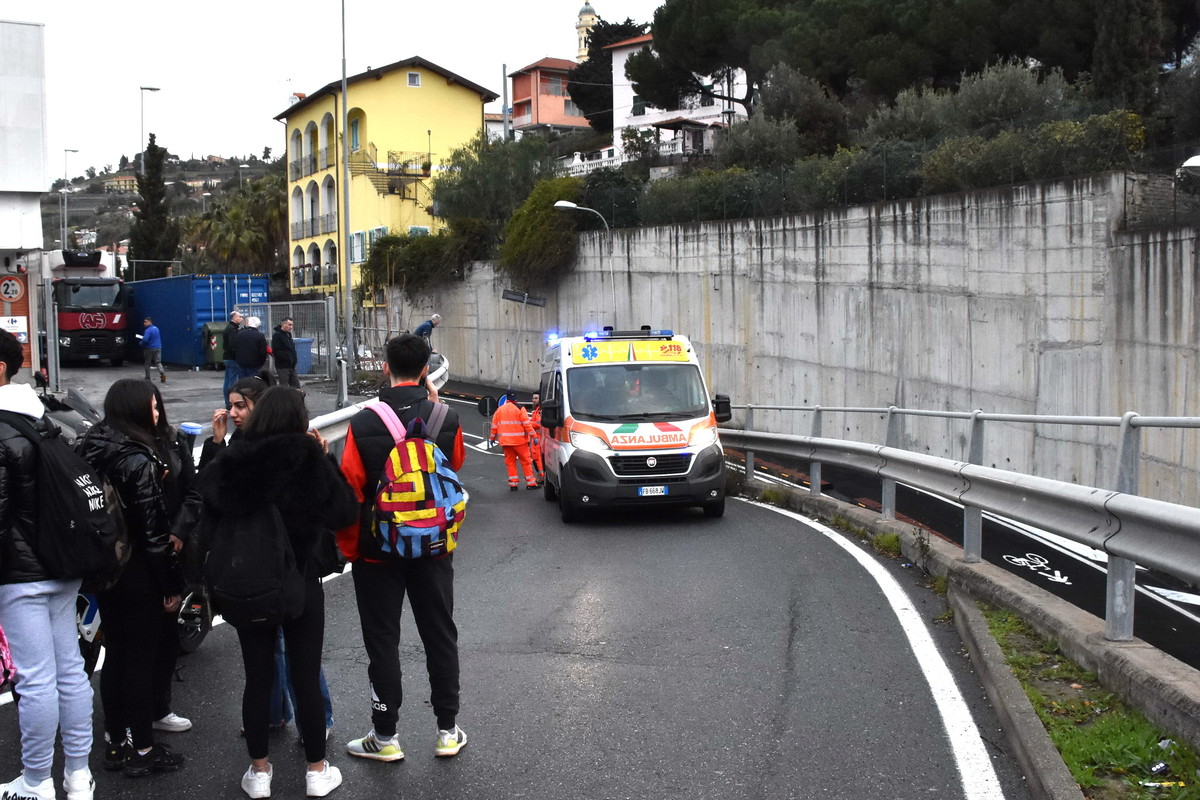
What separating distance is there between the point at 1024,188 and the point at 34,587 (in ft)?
60.0

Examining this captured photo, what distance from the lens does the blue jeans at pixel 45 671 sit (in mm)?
4449

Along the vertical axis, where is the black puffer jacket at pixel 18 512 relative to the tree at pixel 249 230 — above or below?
below

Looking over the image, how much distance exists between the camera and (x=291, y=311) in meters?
33.6

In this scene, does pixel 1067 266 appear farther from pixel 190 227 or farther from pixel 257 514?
pixel 190 227

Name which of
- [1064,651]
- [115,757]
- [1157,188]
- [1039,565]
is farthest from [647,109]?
[115,757]

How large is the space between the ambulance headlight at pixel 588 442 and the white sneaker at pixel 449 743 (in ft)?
25.2

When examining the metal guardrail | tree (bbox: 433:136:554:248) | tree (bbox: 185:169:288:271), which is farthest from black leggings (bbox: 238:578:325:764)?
tree (bbox: 185:169:288:271)

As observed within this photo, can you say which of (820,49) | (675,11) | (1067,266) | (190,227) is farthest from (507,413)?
(190,227)

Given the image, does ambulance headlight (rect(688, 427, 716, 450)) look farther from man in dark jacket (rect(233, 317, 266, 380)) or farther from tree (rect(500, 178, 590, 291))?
tree (rect(500, 178, 590, 291))

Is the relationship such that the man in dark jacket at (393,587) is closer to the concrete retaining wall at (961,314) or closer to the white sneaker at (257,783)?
the white sneaker at (257,783)

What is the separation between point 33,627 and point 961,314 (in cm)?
1905

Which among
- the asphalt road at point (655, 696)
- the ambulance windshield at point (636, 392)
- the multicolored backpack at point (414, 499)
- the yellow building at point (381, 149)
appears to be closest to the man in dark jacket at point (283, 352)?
the ambulance windshield at point (636, 392)

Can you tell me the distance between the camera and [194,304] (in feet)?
116

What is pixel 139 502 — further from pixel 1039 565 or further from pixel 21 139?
pixel 21 139
